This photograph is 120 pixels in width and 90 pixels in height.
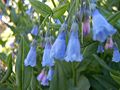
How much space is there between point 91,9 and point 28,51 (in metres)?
0.57

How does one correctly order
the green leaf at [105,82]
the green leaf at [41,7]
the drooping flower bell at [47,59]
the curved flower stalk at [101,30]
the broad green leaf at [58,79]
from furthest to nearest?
the green leaf at [105,82], the green leaf at [41,7], the broad green leaf at [58,79], the drooping flower bell at [47,59], the curved flower stalk at [101,30]

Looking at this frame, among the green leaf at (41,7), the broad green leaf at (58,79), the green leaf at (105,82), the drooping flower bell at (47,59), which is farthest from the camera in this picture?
the green leaf at (105,82)

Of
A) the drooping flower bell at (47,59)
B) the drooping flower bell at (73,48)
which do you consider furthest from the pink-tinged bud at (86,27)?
the drooping flower bell at (47,59)

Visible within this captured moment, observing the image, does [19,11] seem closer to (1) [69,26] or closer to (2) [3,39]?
(2) [3,39]

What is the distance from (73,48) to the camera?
1.38 metres

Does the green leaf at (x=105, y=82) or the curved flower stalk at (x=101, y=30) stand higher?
the curved flower stalk at (x=101, y=30)

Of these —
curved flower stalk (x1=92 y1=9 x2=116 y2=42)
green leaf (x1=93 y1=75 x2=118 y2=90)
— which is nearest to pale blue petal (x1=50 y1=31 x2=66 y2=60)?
curved flower stalk (x1=92 y1=9 x2=116 y2=42)

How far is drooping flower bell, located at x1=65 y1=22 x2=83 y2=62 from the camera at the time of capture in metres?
1.37

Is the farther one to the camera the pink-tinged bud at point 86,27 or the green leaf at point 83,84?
the green leaf at point 83,84

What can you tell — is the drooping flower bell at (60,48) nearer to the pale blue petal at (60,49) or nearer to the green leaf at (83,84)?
the pale blue petal at (60,49)

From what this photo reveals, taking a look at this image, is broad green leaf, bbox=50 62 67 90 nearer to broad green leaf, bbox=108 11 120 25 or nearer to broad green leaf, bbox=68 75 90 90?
broad green leaf, bbox=68 75 90 90

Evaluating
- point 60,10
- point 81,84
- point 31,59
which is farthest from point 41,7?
point 81,84

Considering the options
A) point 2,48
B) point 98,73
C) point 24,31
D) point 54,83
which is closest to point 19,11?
point 2,48

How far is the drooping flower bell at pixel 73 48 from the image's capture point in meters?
1.37
